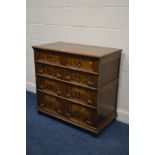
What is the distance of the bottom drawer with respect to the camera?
2205 millimetres

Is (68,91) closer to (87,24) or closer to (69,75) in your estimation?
(69,75)

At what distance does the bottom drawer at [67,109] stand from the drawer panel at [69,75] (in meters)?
0.27

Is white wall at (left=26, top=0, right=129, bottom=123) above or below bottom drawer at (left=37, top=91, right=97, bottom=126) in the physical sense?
above

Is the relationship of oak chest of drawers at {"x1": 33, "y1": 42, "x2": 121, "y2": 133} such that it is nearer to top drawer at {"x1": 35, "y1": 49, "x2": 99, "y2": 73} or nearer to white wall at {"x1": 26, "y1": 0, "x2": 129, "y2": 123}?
top drawer at {"x1": 35, "y1": 49, "x2": 99, "y2": 73}

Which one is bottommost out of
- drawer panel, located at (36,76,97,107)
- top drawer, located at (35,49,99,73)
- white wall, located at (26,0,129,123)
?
drawer panel, located at (36,76,97,107)

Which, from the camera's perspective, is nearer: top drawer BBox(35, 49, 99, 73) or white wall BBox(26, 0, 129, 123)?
top drawer BBox(35, 49, 99, 73)

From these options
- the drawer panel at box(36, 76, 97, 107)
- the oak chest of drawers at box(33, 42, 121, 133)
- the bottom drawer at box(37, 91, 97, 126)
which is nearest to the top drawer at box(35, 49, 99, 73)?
the oak chest of drawers at box(33, 42, 121, 133)

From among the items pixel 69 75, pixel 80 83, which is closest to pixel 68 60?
pixel 69 75

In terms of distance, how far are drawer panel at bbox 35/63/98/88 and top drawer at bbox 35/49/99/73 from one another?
0.18 ft

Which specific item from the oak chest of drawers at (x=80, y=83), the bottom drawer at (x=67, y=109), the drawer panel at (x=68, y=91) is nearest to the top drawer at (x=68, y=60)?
the oak chest of drawers at (x=80, y=83)

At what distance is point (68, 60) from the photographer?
86.9 inches

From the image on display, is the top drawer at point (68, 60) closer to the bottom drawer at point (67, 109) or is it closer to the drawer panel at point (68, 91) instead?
the drawer panel at point (68, 91)
